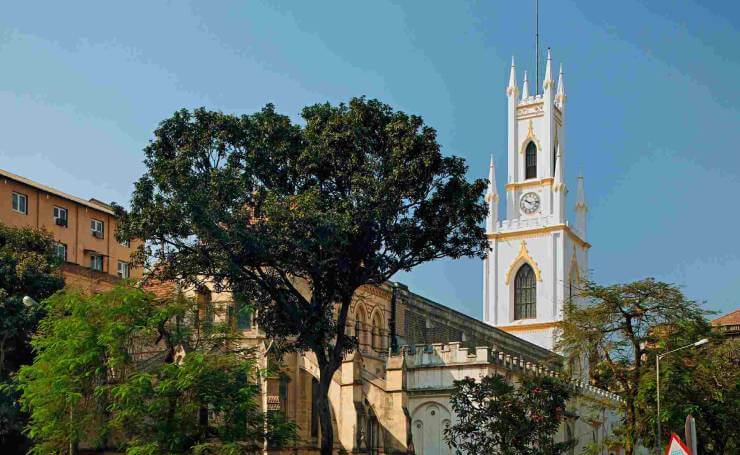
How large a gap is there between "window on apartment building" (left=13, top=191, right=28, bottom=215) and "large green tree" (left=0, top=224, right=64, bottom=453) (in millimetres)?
11504

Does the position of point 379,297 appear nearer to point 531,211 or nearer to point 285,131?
point 285,131

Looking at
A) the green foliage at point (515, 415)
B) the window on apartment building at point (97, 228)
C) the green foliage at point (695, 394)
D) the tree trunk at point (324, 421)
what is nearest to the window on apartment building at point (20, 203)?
the window on apartment building at point (97, 228)

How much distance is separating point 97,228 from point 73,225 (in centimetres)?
280

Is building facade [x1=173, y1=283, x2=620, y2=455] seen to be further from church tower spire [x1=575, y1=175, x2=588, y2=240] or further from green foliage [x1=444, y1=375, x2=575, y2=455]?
church tower spire [x1=575, y1=175, x2=588, y2=240]

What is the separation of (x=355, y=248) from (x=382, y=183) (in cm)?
256

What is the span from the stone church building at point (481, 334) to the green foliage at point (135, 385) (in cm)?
388

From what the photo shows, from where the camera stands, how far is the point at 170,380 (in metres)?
35.4

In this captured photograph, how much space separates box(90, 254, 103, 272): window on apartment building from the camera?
69062 millimetres

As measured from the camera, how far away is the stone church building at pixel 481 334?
53062 mm

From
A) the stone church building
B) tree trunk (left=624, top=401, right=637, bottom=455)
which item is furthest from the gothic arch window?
tree trunk (left=624, top=401, right=637, bottom=455)

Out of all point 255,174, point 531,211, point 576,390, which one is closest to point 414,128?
point 255,174

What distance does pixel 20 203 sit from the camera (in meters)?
62.5

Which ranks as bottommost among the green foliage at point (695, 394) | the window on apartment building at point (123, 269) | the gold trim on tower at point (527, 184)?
the green foliage at point (695, 394)

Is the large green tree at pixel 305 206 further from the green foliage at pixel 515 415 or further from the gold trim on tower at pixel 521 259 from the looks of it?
the gold trim on tower at pixel 521 259
